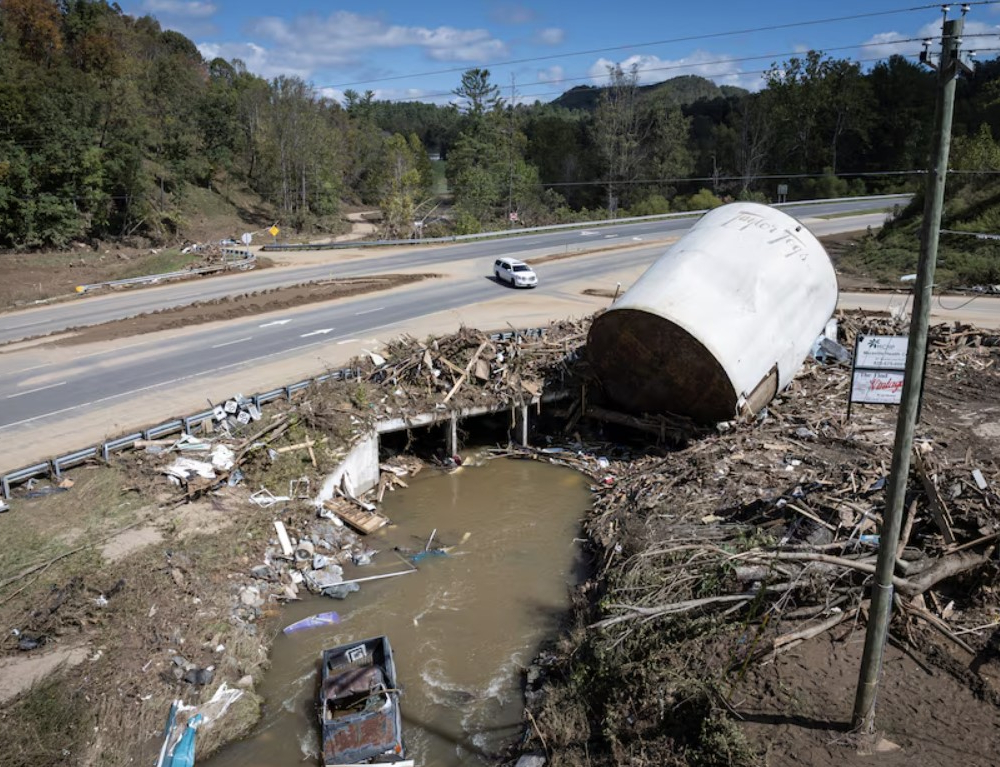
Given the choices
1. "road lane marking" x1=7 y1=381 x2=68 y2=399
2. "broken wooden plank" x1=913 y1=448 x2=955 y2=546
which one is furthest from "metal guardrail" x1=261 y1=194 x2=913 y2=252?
"broken wooden plank" x1=913 y1=448 x2=955 y2=546

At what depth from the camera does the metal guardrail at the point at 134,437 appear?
13867 millimetres

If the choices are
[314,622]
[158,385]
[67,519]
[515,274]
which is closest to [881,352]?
[314,622]

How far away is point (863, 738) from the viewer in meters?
7.50

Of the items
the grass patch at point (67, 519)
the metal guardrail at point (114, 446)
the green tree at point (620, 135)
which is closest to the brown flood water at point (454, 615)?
the grass patch at point (67, 519)

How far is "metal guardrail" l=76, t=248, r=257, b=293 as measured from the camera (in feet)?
109

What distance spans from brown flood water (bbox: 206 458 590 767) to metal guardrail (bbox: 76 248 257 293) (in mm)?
22420

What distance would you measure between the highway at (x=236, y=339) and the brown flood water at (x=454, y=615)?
6052 millimetres

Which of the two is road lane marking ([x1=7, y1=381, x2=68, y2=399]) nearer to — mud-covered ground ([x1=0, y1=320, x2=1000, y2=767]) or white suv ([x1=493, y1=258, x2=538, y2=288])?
mud-covered ground ([x1=0, y1=320, x2=1000, y2=767])

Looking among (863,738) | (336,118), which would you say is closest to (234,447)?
(863,738)

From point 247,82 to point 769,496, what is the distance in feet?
258

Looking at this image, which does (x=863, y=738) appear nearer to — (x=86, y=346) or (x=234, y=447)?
(x=234, y=447)

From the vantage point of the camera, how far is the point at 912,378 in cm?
625

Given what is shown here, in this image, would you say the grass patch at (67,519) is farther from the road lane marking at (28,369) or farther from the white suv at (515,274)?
the white suv at (515,274)

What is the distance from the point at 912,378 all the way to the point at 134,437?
14.3 meters
